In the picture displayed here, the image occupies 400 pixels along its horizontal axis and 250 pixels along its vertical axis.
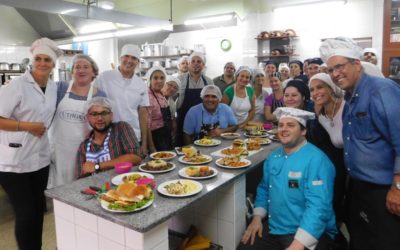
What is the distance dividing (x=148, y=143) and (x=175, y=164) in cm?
107

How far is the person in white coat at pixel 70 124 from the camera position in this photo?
2.39 m

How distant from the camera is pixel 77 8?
4.31m

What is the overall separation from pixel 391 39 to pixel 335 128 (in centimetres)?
440

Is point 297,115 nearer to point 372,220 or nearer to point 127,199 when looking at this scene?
point 372,220

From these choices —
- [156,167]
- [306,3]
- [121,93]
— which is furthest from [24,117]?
[306,3]

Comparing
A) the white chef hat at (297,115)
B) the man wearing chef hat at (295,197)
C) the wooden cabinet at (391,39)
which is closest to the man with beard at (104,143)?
the man wearing chef hat at (295,197)

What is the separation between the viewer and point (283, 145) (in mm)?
2004

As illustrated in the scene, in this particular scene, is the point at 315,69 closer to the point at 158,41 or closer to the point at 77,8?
the point at 77,8

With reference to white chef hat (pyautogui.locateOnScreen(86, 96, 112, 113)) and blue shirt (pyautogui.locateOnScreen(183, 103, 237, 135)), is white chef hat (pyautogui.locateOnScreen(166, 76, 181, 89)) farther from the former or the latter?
white chef hat (pyautogui.locateOnScreen(86, 96, 112, 113))

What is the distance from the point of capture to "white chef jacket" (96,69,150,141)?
9.24 ft

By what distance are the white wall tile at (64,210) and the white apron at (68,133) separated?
2.57 ft

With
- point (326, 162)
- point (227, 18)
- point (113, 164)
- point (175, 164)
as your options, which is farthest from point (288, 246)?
point (227, 18)

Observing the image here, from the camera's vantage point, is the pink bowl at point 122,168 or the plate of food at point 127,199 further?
the pink bowl at point 122,168

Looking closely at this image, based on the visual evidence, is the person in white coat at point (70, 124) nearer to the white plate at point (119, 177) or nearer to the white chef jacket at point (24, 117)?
the white chef jacket at point (24, 117)
